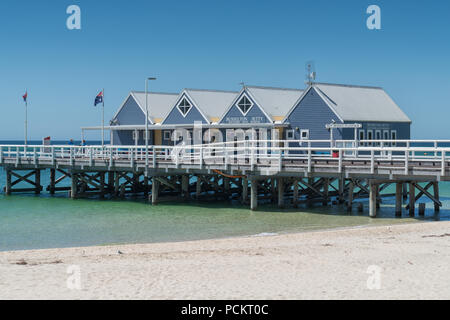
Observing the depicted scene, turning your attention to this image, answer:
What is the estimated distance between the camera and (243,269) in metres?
12.7

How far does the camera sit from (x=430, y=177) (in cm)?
2159

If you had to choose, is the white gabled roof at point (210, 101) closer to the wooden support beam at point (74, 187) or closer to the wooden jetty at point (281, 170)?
the wooden jetty at point (281, 170)

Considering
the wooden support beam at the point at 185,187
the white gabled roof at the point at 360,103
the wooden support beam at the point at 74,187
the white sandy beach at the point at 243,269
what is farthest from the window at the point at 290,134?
the white sandy beach at the point at 243,269

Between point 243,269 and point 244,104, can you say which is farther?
point 244,104

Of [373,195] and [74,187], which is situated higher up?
[373,195]

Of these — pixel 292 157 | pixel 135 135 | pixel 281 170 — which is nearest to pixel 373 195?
pixel 281 170

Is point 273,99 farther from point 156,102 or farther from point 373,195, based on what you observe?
point 373,195

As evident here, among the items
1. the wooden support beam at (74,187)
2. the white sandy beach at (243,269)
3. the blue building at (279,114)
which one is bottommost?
the white sandy beach at (243,269)

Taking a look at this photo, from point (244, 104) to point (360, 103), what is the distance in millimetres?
7180

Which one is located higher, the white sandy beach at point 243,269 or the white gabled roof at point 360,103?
the white gabled roof at point 360,103

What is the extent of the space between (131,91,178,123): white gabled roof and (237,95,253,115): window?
315 inches

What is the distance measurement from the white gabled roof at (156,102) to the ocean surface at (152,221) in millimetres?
13839

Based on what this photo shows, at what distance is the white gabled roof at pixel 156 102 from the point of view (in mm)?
45344

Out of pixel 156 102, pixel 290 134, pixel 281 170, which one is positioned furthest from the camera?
pixel 156 102
